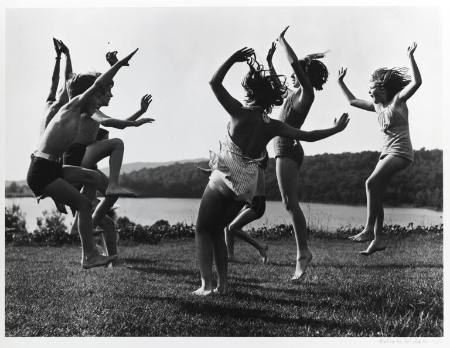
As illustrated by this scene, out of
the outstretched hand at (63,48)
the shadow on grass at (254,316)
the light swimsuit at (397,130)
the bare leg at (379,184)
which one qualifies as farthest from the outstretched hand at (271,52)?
the shadow on grass at (254,316)

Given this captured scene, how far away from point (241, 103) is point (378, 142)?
1881mm

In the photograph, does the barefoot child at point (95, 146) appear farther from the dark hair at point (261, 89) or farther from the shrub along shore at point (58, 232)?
the shrub along shore at point (58, 232)

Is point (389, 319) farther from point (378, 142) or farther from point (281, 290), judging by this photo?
point (378, 142)

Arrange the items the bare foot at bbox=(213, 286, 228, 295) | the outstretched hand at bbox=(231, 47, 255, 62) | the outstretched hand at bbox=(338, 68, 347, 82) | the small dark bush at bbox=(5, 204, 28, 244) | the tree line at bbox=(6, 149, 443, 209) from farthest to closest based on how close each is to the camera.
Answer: the small dark bush at bbox=(5, 204, 28, 244)
the tree line at bbox=(6, 149, 443, 209)
the outstretched hand at bbox=(338, 68, 347, 82)
the bare foot at bbox=(213, 286, 228, 295)
the outstretched hand at bbox=(231, 47, 255, 62)

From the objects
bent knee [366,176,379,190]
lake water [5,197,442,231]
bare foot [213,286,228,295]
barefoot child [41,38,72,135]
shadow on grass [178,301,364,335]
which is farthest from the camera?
lake water [5,197,442,231]

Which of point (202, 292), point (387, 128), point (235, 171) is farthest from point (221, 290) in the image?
point (387, 128)

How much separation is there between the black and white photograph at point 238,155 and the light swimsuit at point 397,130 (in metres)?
0.01

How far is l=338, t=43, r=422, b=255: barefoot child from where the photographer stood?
512cm

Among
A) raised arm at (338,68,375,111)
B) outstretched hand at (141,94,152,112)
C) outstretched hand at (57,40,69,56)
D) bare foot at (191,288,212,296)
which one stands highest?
outstretched hand at (57,40,69,56)

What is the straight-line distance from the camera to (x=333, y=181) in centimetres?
737

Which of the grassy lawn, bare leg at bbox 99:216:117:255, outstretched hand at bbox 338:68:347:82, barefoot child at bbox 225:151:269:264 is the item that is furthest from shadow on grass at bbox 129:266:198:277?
outstretched hand at bbox 338:68:347:82

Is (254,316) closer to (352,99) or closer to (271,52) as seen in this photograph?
(352,99)

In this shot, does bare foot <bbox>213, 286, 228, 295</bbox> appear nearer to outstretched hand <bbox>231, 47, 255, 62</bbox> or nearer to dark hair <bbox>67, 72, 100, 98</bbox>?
outstretched hand <bbox>231, 47, 255, 62</bbox>

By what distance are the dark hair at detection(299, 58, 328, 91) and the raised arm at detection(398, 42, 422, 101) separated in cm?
78
